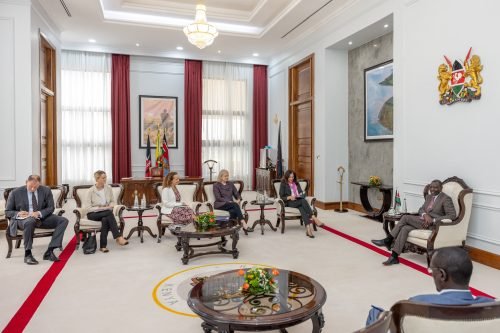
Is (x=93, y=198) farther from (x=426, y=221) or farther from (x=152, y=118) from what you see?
(x=152, y=118)

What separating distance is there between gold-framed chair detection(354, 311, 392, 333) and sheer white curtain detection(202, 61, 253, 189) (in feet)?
35.5

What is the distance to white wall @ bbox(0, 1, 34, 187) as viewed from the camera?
6820 millimetres

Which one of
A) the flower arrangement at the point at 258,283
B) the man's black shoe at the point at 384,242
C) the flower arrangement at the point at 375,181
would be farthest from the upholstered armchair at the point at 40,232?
the flower arrangement at the point at 375,181

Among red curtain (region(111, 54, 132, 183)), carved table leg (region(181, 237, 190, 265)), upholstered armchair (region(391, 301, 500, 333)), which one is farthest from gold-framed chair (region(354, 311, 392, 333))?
red curtain (region(111, 54, 132, 183))

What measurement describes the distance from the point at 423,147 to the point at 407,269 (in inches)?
85.4

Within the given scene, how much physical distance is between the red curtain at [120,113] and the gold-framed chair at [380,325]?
A: 1058 centimetres

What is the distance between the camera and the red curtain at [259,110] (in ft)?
40.6

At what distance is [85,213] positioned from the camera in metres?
5.68

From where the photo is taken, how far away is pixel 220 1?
843 cm

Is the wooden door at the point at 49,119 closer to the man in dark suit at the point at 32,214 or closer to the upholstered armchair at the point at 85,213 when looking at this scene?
the upholstered armchair at the point at 85,213

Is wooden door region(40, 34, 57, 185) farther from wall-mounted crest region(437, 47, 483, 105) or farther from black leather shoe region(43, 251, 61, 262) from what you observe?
wall-mounted crest region(437, 47, 483, 105)

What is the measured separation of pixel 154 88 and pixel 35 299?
8.75 m

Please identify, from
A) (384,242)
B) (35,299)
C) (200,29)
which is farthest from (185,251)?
(200,29)

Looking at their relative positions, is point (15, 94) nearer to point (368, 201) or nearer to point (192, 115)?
point (192, 115)
